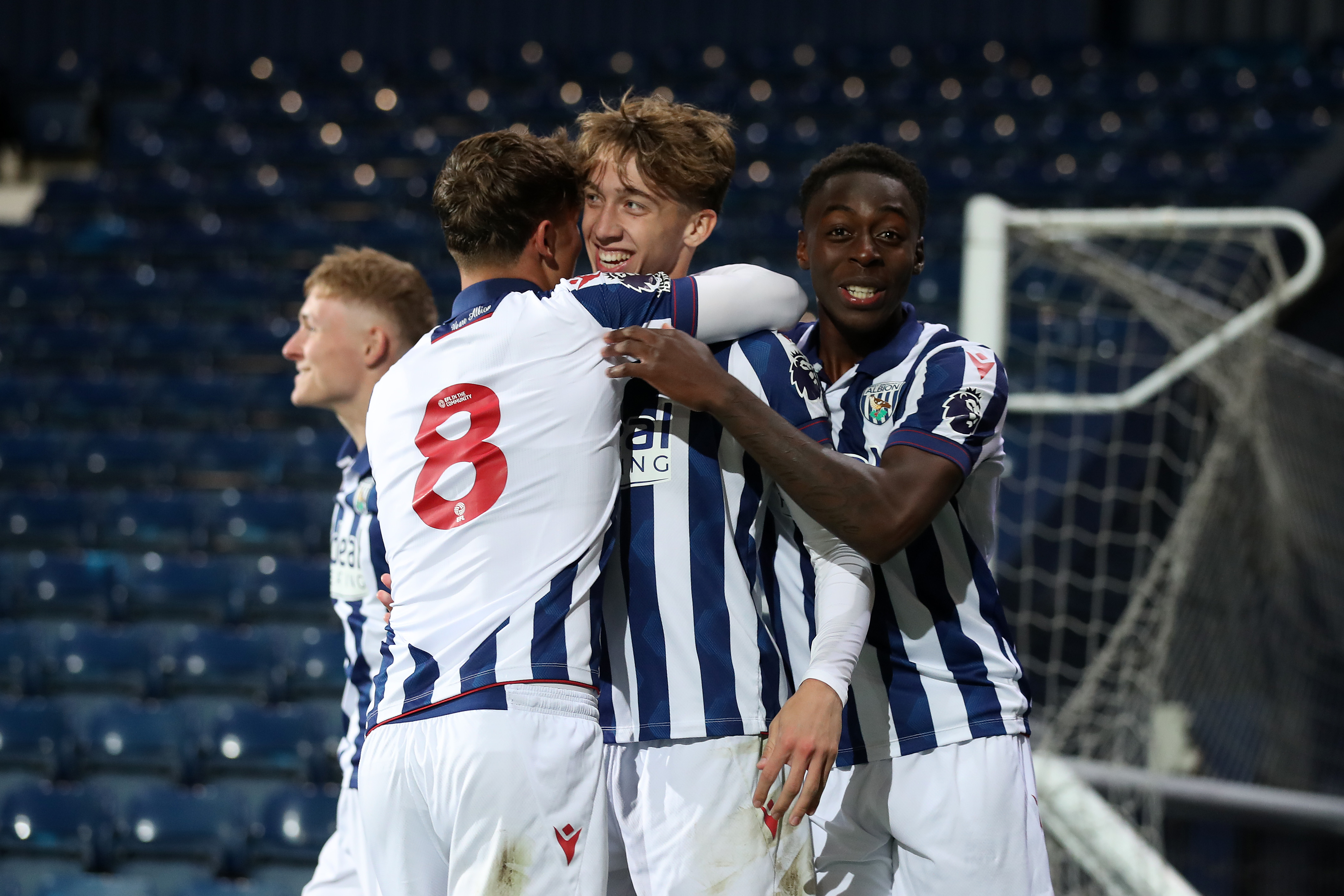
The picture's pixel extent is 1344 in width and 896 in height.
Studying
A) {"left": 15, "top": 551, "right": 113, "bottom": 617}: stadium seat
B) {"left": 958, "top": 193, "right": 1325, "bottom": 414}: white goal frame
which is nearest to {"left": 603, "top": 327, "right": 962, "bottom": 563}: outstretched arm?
{"left": 958, "top": 193, "right": 1325, "bottom": 414}: white goal frame

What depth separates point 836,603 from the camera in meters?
1.99

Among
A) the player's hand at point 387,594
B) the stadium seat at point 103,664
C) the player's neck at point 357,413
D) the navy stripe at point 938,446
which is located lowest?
the stadium seat at point 103,664

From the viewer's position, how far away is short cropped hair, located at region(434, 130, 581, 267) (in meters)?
2.08

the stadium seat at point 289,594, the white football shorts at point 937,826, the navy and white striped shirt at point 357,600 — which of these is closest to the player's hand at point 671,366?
the white football shorts at point 937,826

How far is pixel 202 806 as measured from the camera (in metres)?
5.01

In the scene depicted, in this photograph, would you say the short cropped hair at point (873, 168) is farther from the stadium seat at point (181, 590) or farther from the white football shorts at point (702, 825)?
the stadium seat at point (181, 590)

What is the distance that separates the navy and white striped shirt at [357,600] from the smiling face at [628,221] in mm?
870

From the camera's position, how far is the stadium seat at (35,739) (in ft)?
18.1

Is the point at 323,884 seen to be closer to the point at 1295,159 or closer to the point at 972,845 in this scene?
the point at 972,845

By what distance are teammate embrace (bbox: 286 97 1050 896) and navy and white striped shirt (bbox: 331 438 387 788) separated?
0.75 meters

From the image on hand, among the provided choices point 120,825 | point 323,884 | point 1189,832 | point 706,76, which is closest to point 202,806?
point 120,825

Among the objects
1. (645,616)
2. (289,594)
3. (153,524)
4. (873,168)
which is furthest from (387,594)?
(153,524)

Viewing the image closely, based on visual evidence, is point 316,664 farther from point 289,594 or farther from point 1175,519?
point 1175,519

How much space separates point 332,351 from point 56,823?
10.4 ft
